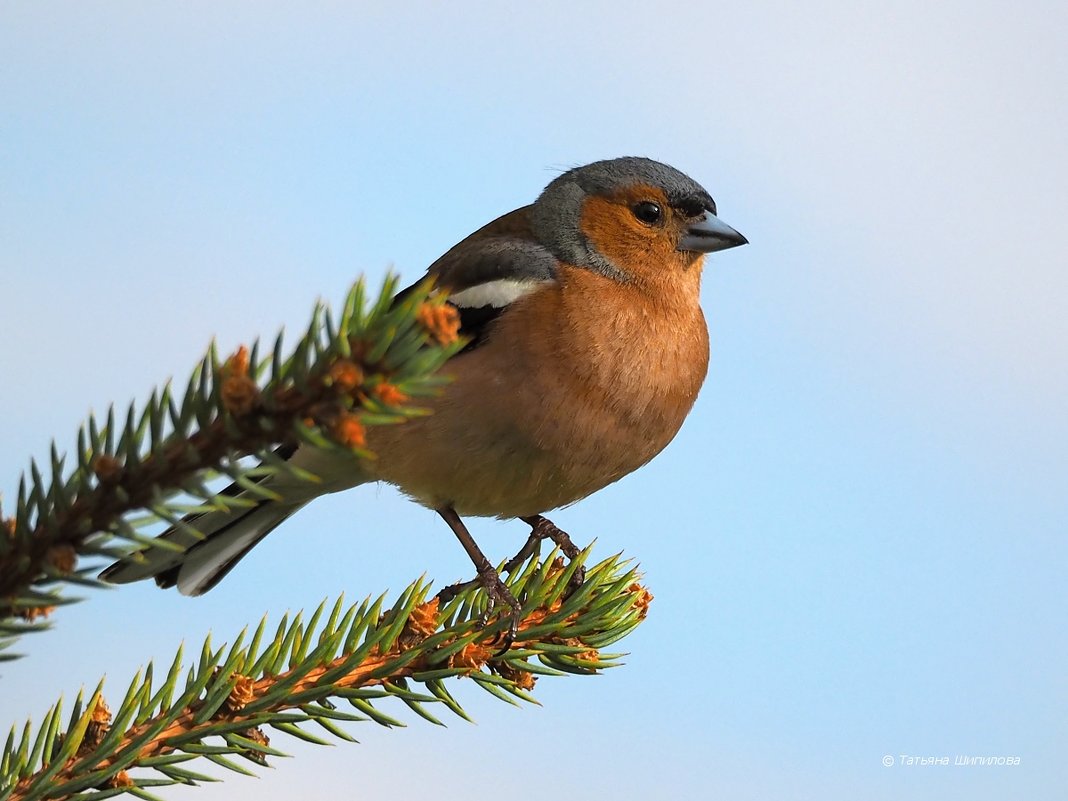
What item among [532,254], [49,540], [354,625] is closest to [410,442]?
[532,254]

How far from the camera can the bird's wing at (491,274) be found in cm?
449

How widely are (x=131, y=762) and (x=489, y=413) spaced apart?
6.34ft

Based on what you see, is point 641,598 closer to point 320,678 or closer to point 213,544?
point 320,678

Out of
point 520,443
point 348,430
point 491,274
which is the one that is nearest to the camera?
point 348,430

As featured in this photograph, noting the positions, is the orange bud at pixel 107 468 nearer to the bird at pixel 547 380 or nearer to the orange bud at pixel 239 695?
the orange bud at pixel 239 695

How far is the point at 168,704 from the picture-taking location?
8.57ft

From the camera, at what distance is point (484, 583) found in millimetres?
3791

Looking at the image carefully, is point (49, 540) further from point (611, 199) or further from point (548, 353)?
point (611, 199)

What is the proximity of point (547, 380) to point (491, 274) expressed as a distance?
72 centimetres

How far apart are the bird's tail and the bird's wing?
1036 mm

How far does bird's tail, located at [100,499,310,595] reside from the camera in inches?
175

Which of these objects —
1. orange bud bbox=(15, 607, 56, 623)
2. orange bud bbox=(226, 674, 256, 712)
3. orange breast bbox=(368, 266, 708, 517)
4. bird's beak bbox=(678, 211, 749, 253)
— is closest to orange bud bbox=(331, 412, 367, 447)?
orange bud bbox=(15, 607, 56, 623)


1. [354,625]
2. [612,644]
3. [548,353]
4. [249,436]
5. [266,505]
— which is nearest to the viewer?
[249,436]

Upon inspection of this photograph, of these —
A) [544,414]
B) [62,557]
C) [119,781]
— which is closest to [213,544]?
[544,414]
